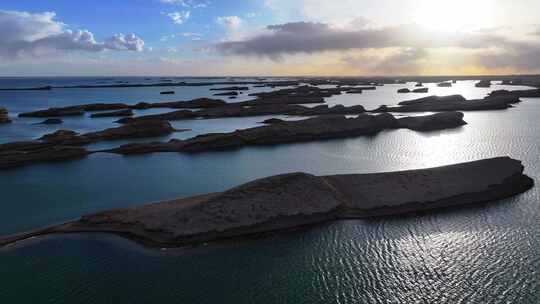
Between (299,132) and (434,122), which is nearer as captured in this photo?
(299,132)

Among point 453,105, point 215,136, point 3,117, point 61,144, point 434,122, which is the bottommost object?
point 61,144

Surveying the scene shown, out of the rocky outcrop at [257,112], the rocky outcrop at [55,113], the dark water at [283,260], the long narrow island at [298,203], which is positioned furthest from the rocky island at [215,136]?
the rocky outcrop at [55,113]

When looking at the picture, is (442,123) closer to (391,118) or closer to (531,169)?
(391,118)

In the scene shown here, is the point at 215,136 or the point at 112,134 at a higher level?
the point at 215,136

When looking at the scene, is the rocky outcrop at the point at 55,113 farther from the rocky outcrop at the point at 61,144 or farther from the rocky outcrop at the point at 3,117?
the rocky outcrop at the point at 61,144

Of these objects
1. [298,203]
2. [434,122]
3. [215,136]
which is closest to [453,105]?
[434,122]

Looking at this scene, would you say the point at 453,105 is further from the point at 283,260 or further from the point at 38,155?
the point at 283,260
